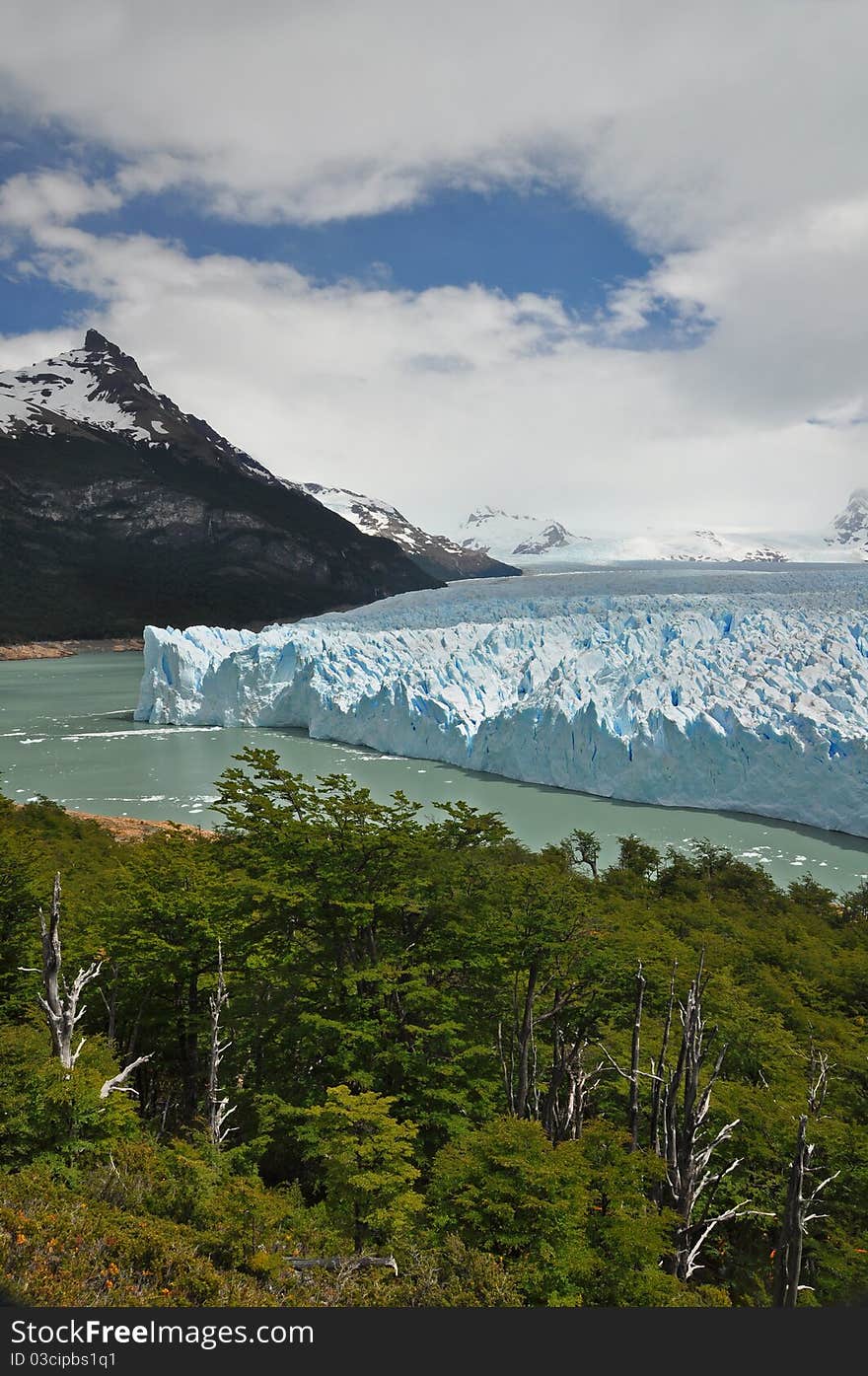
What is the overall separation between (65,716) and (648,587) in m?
21.8

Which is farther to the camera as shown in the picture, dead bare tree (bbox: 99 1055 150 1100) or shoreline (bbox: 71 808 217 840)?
shoreline (bbox: 71 808 217 840)

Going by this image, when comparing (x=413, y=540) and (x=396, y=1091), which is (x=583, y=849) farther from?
(x=413, y=540)

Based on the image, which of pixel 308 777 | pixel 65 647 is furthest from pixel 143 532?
pixel 308 777

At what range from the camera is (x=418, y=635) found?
86.2ft

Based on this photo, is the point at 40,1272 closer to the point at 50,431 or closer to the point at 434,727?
the point at 434,727

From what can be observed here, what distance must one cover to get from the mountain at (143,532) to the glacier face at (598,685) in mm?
38463

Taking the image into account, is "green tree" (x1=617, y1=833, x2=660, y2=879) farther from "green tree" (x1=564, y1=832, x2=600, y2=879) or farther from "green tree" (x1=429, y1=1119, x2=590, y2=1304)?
"green tree" (x1=429, y1=1119, x2=590, y2=1304)

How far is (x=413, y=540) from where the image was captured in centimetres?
14562

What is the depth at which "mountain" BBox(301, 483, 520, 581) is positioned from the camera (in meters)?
128

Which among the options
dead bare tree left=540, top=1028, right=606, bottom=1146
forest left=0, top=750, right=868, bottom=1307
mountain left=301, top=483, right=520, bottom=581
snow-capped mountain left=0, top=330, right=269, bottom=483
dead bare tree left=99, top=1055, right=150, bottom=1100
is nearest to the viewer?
forest left=0, top=750, right=868, bottom=1307

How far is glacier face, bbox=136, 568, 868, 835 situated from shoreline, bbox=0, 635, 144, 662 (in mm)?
32121

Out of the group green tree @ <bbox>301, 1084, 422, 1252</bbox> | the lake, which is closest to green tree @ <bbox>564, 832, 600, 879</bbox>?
the lake

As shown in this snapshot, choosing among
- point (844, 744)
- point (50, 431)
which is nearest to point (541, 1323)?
point (844, 744)

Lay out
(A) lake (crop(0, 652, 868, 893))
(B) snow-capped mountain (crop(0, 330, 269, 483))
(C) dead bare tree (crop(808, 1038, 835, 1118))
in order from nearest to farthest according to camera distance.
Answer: (C) dead bare tree (crop(808, 1038, 835, 1118)) → (A) lake (crop(0, 652, 868, 893)) → (B) snow-capped mountain (crop(0, 330, 269, 483))
